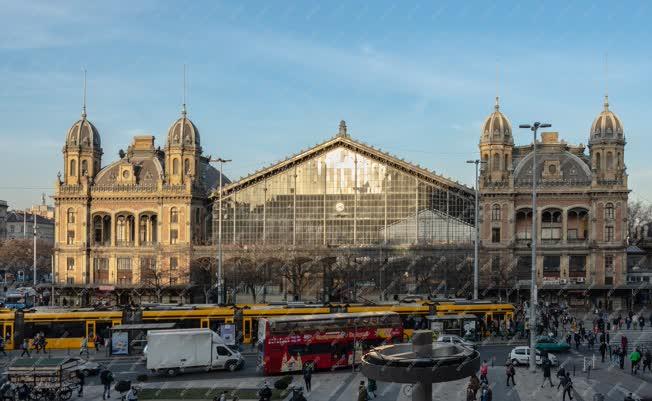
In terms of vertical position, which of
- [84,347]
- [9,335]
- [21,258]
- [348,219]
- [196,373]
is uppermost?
[348,219]

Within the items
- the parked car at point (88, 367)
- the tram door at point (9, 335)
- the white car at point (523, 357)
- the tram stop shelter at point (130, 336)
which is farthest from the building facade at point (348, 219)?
the parked car at point (88, 367)

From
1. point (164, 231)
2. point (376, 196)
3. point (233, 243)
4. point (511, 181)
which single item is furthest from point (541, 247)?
point (164, 231)

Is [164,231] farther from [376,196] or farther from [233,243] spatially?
[376,196]

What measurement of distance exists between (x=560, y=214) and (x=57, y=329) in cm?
5577

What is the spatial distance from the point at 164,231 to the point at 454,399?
186ft

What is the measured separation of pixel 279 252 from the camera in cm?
8394

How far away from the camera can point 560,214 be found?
86.0 meters

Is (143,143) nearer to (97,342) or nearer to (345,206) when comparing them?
(345,206)

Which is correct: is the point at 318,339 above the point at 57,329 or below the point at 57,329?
above

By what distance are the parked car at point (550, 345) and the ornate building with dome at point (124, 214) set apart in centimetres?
4559

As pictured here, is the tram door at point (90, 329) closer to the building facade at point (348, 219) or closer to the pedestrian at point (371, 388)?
the pedestrian at point (371, 388)

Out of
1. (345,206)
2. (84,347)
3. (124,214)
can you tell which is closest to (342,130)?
(345,206)

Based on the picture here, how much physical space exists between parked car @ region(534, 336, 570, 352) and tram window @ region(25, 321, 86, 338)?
97.1 feet

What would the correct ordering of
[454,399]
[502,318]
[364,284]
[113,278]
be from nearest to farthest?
[454,399], [502,318], [364,284], [113,278]
